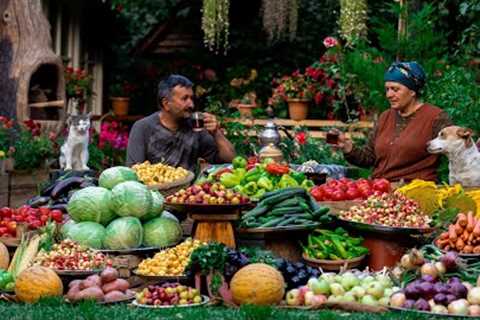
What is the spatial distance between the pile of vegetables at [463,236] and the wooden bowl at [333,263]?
0.76m

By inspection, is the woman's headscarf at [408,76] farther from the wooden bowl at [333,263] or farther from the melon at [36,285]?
the melon at [36,285]

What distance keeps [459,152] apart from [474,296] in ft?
8.79

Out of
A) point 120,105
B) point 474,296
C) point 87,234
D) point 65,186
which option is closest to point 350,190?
point 87,234

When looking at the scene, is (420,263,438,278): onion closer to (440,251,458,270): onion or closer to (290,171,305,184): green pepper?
(440,251,458,270): onion

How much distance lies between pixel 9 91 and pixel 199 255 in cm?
859

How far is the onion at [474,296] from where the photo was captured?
8.42 meters

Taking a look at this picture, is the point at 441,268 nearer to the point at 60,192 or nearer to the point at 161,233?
the point at 161,233

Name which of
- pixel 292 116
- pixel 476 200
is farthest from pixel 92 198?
pixel 292 116

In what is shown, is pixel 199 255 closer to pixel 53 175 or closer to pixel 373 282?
pixel 373 282

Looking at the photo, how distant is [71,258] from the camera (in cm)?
941

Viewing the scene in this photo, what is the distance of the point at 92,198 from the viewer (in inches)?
400

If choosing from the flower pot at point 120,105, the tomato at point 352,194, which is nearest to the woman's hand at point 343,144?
the tomato at point 352,194

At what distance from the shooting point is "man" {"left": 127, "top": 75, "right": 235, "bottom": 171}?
1195cm

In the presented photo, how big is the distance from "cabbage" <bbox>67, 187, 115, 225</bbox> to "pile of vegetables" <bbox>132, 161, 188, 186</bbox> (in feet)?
2.96
